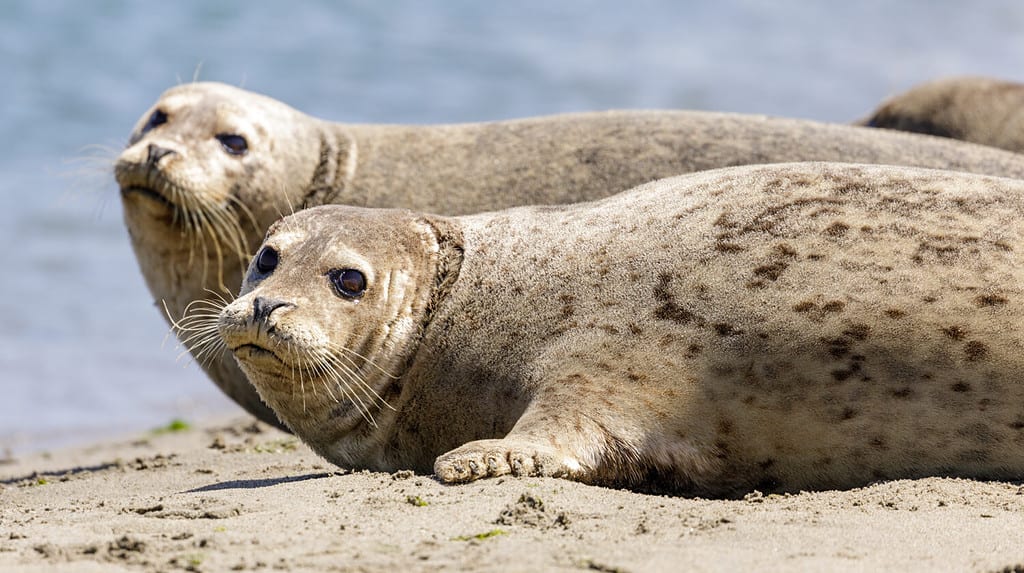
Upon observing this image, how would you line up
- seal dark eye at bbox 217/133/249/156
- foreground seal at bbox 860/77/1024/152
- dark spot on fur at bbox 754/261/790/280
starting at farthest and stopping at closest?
1. foreground seal at bbox 860/77/1024/152
2. seal dark eye at bbox 217/133/249/156
3. dark spot on fur at bbox 754/261/790/280

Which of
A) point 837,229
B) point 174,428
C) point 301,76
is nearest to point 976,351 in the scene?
point 837,229

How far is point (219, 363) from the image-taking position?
7379 mm

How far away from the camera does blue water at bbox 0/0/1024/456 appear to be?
10.5 m

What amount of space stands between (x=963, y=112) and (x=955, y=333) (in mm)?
5361

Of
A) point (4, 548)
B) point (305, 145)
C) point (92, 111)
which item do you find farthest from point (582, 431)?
point (92, 111)

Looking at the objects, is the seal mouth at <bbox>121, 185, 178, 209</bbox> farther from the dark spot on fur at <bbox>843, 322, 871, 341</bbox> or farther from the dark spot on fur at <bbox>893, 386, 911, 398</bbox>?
the dark spot on fur at <bbox>893, 386, 911, 398</bbox>

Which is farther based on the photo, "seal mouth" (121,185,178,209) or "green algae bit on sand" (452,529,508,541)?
"seal mouth" (121,185,178,209)

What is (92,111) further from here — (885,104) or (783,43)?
(783,43)

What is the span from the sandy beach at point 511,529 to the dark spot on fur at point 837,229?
847mm

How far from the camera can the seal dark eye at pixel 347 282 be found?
508cm

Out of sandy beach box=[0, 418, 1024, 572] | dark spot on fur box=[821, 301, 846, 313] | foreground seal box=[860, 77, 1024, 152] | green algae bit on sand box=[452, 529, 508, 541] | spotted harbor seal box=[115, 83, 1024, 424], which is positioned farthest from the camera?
foreground seal box=[860, 77, 1024, 152]

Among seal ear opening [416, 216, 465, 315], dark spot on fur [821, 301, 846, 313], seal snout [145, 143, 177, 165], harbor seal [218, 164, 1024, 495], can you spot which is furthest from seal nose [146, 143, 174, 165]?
dark spot on fur [821, 301, 846, 313]

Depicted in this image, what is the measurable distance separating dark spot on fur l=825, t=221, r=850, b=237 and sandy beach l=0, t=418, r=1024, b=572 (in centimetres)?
85

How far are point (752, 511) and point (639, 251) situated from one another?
47.5 inches
